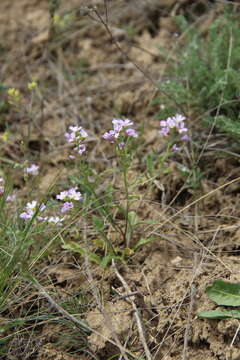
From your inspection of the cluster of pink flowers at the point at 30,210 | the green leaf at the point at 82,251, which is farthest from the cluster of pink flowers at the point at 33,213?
the green leaf at the point at 82,251

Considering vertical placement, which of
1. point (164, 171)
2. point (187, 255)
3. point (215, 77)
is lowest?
point (187, 255)

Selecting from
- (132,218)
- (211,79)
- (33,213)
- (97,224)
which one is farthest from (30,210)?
(211,79)

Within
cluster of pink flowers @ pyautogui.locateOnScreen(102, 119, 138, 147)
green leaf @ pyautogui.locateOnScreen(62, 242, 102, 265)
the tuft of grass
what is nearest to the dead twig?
green leaf @ pyautogui.locateOnScreen(62, 242, 102, 265)

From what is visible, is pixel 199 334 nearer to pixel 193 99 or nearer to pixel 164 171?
pixel 164 171

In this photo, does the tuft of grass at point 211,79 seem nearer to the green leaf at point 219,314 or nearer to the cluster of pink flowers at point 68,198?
the cluster of pink flowers at point 68,198

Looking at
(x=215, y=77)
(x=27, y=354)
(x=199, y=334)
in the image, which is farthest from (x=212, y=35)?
(x=27, y=354)
